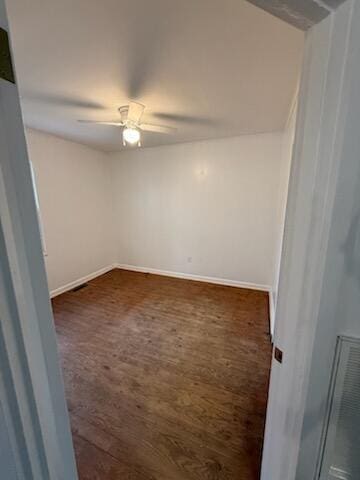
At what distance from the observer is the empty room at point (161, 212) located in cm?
125

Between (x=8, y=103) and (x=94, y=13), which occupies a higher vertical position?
(x=94, y=13)

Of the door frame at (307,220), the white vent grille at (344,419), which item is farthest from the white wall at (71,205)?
the white vent grille at (344,419)

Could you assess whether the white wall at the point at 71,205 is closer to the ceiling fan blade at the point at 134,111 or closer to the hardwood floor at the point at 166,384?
the hardwood floor at the point at 166,384

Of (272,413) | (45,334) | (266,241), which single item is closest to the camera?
(45,334)

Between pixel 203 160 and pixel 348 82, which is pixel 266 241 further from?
pixel 348 82

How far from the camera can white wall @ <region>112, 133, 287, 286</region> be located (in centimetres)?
324

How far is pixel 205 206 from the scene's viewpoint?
366cm

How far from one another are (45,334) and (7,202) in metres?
0.36

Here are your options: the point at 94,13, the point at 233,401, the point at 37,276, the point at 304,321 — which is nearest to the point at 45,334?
the point at 37,276

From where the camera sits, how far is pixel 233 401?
1.63 m

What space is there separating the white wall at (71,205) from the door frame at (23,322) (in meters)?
3.10

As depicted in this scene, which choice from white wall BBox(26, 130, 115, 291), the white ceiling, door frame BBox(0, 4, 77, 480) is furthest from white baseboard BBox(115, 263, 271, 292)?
door frame BBox(0, 4, 77, 480)

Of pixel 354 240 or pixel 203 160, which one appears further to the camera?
pixel 203 160

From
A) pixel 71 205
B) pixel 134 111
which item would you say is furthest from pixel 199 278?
pixel 134 111
